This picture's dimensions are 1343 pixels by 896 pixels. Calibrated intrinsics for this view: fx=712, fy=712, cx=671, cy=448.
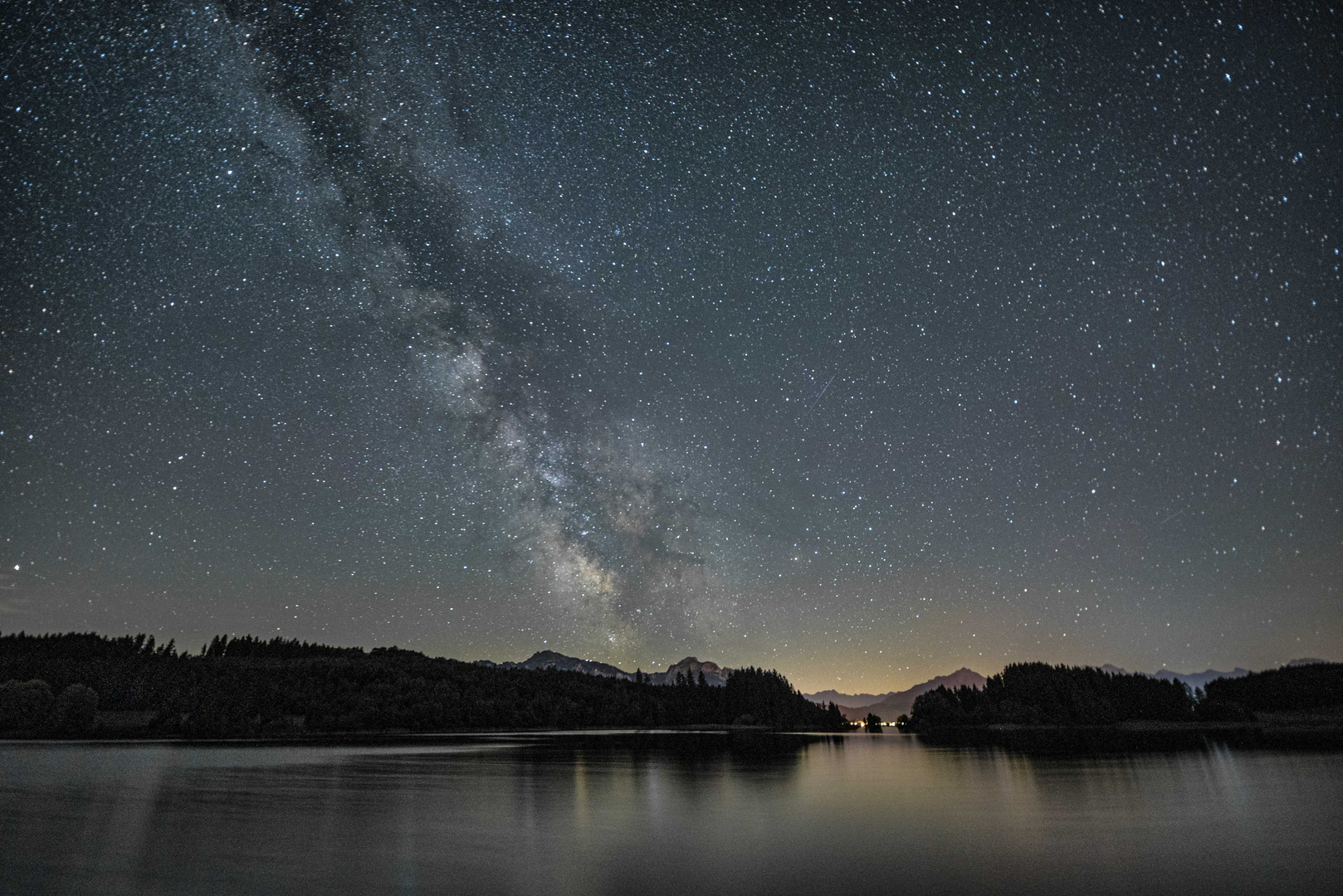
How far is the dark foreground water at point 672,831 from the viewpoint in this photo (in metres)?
15.0

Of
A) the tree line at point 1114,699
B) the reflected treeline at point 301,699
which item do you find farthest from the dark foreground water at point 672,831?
the tree line at point 1114,699

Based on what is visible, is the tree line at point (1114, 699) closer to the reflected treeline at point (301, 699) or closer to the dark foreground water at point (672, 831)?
the reflected treeline at point (301, 699)

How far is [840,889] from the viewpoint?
14.5 m

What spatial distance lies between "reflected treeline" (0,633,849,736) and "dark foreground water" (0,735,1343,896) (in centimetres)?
10387

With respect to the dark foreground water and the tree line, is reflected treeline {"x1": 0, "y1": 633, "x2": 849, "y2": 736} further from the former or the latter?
the dark foreground water

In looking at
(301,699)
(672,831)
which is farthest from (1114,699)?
(301,699)

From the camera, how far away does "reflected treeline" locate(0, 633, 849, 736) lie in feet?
405

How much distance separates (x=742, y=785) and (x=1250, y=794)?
21776 mm

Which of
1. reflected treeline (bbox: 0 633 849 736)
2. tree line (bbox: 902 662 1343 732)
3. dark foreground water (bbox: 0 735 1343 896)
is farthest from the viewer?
tree line (bbox: 902 662 1343 732)

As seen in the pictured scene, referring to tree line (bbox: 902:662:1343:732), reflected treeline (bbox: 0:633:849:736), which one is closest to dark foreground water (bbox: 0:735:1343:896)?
reflected treeline (bbox: 0:633:849:736)

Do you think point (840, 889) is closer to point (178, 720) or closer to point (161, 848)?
point (161, 848)

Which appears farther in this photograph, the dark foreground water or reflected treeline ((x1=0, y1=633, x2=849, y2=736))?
reflected treeline ((x1=0, y1=633, x2=849, y2=736))

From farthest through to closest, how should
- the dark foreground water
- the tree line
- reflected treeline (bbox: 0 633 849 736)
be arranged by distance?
the tree line < reflected treeline (bbox: 0 633 849 736) < the dark foreground water

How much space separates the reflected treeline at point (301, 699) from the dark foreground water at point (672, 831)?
341ft
